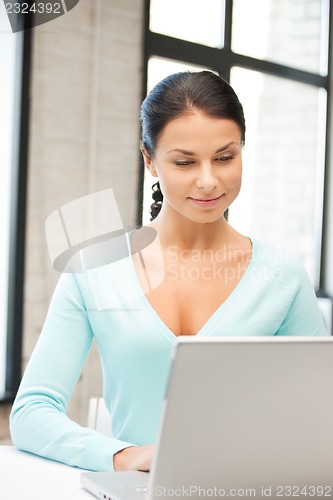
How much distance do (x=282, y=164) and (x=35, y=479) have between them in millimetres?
3504

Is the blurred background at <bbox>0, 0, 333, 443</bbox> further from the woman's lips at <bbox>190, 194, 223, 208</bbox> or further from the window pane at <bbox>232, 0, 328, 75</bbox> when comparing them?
the woman's lips at <bbox>190, 194, 223, 208</bbox>

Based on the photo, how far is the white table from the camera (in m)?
1.06

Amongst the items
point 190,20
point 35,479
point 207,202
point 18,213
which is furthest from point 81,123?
point 35,479

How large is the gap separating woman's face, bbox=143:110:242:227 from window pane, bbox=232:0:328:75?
110 inches

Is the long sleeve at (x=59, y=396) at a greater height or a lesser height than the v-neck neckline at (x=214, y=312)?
lesser

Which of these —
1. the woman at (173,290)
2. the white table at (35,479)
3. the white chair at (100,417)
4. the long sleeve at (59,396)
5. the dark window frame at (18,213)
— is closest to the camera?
the white table at (35,479)

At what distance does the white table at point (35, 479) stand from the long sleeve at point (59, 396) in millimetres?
18

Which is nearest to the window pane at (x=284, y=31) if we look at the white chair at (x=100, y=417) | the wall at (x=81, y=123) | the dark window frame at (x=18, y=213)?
the wall at (x=81, y=123)

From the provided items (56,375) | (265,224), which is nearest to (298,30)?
(265,224)

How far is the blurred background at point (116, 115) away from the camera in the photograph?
9.93 ft

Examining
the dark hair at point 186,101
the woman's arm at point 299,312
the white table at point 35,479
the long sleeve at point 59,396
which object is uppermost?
the dark hair at point 186,101

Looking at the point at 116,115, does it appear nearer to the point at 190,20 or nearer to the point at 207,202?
the point at 190,20

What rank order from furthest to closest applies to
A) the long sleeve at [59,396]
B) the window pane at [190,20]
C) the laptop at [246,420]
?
the window pane at [190,20], the long sleeve at [59,396], the laptop at [246,420]

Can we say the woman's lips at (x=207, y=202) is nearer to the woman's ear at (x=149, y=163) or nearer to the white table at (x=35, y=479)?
the woman's ear at (x=149, y=163)
